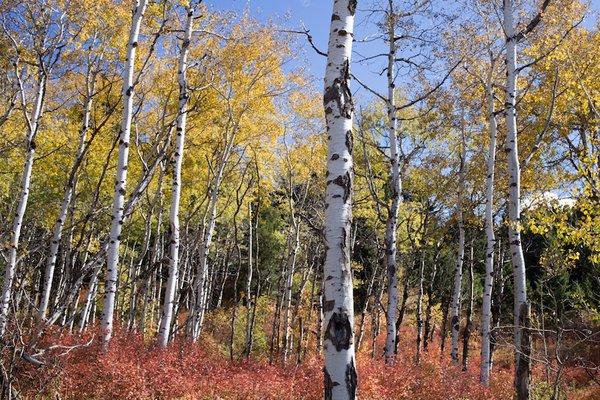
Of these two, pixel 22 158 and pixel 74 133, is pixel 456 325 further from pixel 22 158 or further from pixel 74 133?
pixel 22 158

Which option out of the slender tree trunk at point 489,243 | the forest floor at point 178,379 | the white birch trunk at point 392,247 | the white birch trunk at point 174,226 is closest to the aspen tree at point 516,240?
the forest floor at point 178,379

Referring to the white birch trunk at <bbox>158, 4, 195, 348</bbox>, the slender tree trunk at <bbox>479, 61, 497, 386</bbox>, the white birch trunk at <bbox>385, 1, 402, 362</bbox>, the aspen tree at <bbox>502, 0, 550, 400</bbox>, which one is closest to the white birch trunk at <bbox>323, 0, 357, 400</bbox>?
the aspen tree at <bbox>502, 0, 550, 400</bbox>

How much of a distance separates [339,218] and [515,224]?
4.50 metres

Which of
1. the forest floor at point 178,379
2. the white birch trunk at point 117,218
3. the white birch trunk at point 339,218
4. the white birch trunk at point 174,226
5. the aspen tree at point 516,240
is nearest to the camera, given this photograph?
the white birch trunk at point 339,218

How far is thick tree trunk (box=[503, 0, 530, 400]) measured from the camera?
6.59 meters

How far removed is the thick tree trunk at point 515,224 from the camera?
259 inches

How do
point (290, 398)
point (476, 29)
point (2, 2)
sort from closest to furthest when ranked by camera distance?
point (290, 398) < point (2, 2) < point (476, 29)

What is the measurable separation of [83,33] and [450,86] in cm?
900

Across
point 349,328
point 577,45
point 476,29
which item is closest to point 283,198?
point 476,29

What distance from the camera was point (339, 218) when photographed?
11.9 ft

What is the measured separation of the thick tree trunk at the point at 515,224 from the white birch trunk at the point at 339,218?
3443mm

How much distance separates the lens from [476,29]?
10742mm

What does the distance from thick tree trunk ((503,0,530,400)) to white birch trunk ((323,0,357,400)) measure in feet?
11.3

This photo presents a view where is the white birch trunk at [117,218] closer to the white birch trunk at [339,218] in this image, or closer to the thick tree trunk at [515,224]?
the white birch trunk at [339,218]
